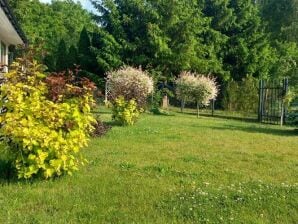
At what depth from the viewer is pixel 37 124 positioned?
5848mm

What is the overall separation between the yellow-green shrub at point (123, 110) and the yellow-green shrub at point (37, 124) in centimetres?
744

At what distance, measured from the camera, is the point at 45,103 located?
19.7 feet

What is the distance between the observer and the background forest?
28.6 m

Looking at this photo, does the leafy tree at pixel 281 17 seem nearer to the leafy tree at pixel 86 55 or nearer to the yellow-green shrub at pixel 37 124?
the leafy tree at pixel 86 55

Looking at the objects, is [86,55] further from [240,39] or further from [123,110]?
[123,110]

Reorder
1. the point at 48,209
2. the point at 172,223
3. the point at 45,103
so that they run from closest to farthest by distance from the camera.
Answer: the point at 172,223 < the point at 48,209 < the point at 45,103

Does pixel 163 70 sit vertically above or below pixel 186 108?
above

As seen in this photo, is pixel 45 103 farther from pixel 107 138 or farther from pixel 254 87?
pixel 254 87

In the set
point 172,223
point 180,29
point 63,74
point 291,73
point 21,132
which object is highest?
point 180,29

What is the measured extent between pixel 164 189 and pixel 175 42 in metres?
24.9

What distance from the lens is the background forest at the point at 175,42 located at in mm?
28562

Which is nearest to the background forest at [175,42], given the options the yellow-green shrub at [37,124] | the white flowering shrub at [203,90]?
the white flowering shrub at [203,90]

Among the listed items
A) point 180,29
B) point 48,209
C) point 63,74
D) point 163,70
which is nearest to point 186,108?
point 163,70

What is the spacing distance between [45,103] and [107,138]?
15.7ft
